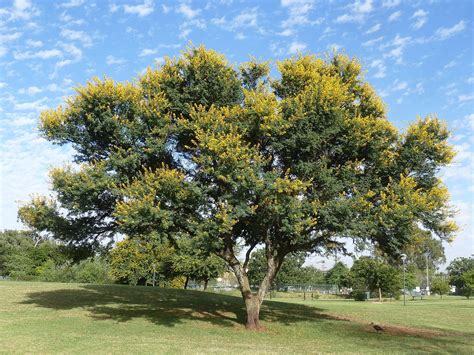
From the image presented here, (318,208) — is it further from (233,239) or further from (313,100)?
(233,239)

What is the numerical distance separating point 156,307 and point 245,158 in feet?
40.8

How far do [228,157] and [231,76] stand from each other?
507cm

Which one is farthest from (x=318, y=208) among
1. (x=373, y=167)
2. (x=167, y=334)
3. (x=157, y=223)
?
(x=167, y=334)

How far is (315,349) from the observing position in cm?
1561

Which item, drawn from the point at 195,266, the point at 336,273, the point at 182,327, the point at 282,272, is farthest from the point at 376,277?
the point at 182,327

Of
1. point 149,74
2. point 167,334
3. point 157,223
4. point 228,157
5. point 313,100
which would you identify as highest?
point 149,74

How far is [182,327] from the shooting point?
63.5 feet

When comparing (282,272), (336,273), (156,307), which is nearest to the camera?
(156,307)

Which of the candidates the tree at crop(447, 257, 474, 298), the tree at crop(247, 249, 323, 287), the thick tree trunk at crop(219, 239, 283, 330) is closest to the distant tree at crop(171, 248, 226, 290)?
the tree at crop(247, 249, 323, 287)

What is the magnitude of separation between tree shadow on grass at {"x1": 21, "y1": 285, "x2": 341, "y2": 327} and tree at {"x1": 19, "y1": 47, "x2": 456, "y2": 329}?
3703mm

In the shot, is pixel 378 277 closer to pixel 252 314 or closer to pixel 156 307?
pixel 156 307

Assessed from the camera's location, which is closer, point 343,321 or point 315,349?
point 315,349

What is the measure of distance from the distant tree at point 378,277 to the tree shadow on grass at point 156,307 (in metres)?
31.4

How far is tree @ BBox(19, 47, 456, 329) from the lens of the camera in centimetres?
1700
